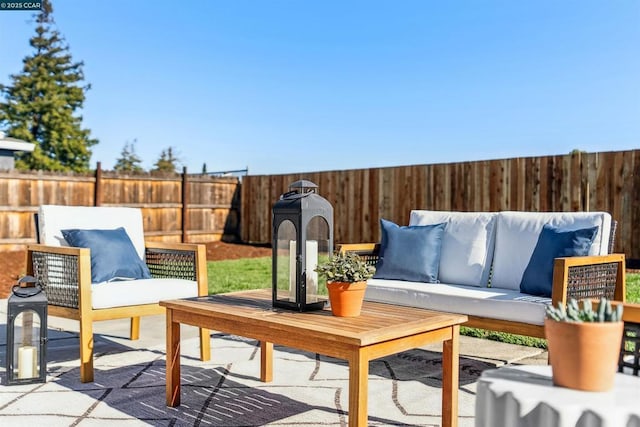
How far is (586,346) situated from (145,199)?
30.7ft

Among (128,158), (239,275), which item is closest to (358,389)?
(239,275)

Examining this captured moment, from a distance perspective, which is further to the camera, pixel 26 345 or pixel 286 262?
pixel 26 345

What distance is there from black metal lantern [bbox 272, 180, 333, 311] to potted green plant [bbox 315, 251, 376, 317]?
0.14 metres

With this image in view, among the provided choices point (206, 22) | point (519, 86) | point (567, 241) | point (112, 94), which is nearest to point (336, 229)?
point (519, 86)

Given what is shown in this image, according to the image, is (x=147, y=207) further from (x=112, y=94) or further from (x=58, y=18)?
(x=58, y=18)

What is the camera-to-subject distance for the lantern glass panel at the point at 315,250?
7.74 feet

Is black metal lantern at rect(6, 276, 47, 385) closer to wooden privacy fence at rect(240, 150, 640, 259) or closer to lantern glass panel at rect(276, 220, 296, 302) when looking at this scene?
lantern glass panel at rect(276, 220, 296, 302)

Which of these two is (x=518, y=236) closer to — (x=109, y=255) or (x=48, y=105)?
(x=109, y=255)

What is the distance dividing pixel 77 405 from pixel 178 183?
26.5 ft

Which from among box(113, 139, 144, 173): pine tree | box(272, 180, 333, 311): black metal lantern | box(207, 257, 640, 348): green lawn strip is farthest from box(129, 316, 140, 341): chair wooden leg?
box(113, 139, 144, 173): pine tree

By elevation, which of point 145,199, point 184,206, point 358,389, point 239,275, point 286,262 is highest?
point 145,199

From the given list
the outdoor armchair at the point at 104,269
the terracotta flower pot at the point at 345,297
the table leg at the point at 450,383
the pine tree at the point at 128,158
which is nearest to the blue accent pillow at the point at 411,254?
the outdoor armchair at the point at 104,269

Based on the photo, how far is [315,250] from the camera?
7.84 feet

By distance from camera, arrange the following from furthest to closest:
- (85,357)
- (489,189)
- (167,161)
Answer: (167,161)
(489,189)
(85,357)
